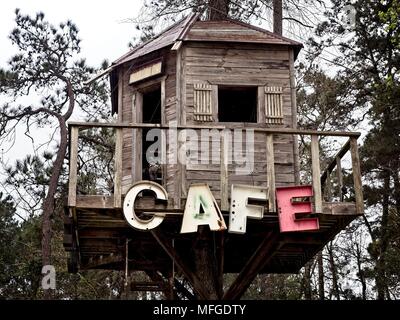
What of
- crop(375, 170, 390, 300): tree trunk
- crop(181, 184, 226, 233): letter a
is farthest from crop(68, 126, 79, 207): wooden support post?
crop(375, 170, 390, 300): tree trunk

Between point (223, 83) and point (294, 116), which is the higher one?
point (223, 83)

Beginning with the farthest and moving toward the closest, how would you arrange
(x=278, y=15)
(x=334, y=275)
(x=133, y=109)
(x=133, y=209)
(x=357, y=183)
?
1. (x=334, y=275)
2. (x=278, y=15)
3. (x=133, y=109)
4. (x=357, y=183)
5. (x=133, y=209)

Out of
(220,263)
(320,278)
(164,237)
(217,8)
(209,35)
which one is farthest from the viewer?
(320,278)

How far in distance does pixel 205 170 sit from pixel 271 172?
128 centimetres

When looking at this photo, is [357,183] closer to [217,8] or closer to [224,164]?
[224,164]

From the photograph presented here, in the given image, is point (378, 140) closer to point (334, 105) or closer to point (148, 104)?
point (334, 105)

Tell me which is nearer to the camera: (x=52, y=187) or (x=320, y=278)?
(x=52, y=187)

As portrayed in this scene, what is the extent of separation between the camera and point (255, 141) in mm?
12445

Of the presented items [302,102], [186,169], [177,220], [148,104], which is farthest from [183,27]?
[302,102]

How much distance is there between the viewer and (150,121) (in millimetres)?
14672

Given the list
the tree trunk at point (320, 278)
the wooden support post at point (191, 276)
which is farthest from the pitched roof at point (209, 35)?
the tree trunk at point (320, 278)

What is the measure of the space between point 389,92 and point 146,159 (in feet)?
36.1

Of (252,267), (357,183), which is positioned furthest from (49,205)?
(357,183)

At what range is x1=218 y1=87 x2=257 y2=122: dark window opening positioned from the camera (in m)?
14.0
